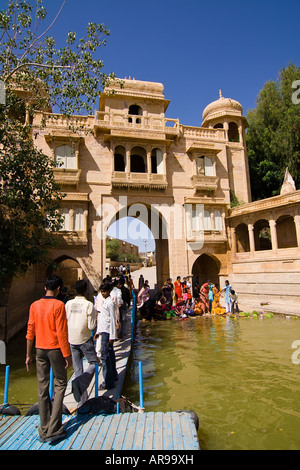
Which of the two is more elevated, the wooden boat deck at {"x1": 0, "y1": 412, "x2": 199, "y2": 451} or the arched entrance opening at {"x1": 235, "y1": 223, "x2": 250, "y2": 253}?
the arched entrance opening at {"x1": 235, "y1": 223, "x2": 250, "y2": 253}

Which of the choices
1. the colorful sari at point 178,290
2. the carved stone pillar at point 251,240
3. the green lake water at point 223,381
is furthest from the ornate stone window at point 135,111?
the green lake water at point 223,381

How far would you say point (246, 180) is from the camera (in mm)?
23188

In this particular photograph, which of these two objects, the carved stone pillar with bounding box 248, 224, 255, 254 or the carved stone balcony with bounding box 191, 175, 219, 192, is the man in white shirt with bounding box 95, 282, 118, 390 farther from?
the carved stone balcony with bounding box 191, 175, 219, 192

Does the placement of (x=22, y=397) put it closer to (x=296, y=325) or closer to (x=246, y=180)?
(x=296, y=325)

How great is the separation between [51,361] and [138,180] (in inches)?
664

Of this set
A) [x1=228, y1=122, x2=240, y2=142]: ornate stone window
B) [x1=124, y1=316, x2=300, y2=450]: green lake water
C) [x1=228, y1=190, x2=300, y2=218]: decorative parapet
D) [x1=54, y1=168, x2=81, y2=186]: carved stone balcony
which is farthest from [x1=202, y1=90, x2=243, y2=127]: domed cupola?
[x1=124, y1=316, x2=300, y2=450]: green lake water

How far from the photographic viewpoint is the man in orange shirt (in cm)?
371

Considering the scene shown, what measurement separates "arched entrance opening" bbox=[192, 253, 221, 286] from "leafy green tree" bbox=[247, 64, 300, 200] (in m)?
8.05

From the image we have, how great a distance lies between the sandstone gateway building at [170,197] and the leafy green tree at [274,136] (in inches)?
137

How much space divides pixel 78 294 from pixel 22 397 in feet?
10.8

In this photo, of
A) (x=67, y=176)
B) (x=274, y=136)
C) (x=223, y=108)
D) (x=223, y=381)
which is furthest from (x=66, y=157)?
(x=274, y=136)

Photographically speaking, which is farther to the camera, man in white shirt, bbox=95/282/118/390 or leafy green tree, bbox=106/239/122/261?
leafy green tree, bbox=106/239/122/261

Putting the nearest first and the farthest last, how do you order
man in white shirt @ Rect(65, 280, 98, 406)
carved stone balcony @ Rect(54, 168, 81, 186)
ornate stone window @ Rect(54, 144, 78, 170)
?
man in white shirt @ Rect(65, 280, 98, 406), carved stone balcony @ Rect(54, 168, 81, 186), ornate stone window @ Rect(54, 144, 78, 170)
